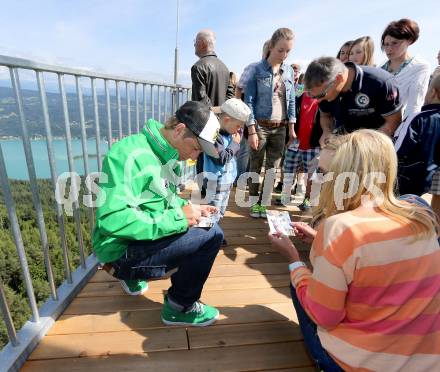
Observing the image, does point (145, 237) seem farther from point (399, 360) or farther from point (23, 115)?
point (399, 360)

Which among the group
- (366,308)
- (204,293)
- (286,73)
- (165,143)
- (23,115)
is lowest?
(204,293)

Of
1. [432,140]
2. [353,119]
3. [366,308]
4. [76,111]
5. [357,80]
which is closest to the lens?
[366,308]

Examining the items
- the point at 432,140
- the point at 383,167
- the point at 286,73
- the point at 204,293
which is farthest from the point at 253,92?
the point at 383,167

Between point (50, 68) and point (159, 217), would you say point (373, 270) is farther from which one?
point (50, 68)

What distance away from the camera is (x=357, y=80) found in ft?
7.65

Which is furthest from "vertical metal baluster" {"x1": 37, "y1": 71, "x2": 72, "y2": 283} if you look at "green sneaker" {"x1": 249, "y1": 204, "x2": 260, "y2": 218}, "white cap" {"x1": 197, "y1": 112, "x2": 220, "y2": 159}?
"green sneaker" {"x1": 249, "y1": 204, "x2": 260, "y2": 218}

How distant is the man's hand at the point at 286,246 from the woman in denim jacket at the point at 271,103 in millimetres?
1698

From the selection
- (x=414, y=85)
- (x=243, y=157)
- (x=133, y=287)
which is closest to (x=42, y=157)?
(x=133, y=287)

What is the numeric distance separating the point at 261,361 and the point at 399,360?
74cm

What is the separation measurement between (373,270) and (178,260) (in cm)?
101

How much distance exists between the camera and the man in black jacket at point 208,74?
3.28 metres

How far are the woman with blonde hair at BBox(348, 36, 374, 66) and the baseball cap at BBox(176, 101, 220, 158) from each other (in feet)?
7.04

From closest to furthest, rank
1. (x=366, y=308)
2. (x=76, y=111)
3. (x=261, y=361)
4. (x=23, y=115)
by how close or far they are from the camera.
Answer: (x=366, y=308), (x=23, y=115), (x=261, y=361), (x=76, y=111)

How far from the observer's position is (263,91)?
3.29 meters
